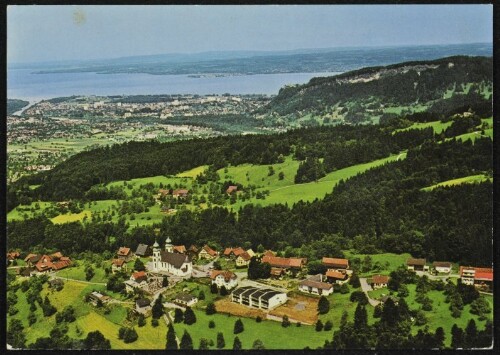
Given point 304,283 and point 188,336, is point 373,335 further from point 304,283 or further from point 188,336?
point 188,336

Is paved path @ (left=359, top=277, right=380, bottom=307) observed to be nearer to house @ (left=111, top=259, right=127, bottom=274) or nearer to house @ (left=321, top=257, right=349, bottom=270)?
house @ (left=321, top=257, right=349, bottom=270)

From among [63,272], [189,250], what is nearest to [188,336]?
[189,250]

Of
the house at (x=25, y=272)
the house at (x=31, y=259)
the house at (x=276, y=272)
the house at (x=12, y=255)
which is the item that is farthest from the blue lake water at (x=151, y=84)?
the house at (x=276, y=272)

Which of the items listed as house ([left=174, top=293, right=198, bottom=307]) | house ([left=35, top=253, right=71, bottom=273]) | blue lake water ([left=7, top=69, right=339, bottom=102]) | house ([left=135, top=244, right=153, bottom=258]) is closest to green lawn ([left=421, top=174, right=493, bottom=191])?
blue lake water ([left=7, top=69, right=339, bottom=102])

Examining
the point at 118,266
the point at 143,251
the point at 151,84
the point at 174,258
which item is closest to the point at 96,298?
the point at 118,266

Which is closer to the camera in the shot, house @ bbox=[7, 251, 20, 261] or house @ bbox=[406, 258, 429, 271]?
house @ bbox=[406, 258, 429, 271]

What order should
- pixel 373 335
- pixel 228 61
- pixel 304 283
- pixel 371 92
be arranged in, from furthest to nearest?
pixel 371 92 → pixel 228 61 → pixel 304 283 → pixel 373 335
